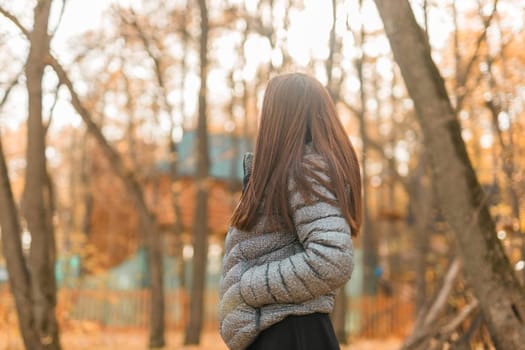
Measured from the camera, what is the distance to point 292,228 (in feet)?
8.98

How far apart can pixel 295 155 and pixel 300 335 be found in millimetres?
624

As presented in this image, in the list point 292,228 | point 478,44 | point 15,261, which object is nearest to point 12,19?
point 15,261

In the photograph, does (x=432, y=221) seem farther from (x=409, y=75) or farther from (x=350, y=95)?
(x=350, y=95)

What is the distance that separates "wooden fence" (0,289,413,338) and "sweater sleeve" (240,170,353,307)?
18477mm

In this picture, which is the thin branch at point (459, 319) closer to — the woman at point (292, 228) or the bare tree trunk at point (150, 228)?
the bare tree trunk at point (150, 228)

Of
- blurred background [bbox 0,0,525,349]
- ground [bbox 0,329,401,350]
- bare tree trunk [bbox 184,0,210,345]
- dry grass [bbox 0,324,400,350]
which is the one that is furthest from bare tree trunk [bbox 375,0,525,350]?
bare tree trunk [bbox 184,0,210,345]

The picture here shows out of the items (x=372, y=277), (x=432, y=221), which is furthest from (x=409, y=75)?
(x=372, y=277)

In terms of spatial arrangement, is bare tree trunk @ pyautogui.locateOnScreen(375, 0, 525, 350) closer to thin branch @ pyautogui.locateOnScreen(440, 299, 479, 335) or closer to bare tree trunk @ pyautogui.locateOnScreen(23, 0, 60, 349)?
thin branch @ pyautogui.locateOnScreen(440, 299, 479, 335)

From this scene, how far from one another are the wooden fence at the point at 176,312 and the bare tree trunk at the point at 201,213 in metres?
5.45

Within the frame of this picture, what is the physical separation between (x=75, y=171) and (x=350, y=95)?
1856 centimetres

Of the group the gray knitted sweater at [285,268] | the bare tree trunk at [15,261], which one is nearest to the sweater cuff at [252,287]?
the gray knitted sweater at [285,268]

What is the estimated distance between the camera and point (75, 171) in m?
37.0

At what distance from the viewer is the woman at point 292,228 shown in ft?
8.71

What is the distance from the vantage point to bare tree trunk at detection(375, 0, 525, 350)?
5.25 meters
